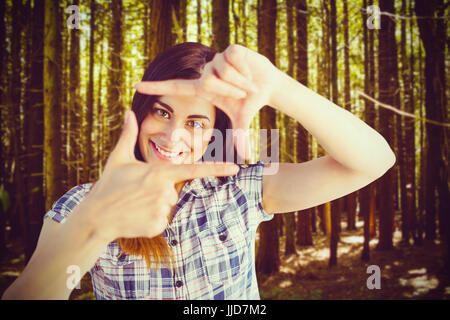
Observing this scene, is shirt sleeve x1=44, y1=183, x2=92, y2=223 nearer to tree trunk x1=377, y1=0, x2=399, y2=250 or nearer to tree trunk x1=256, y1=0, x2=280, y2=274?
tree trunk x1=256, y1=0, x2=280, y2=274

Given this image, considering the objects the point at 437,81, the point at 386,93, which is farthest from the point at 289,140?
the point at 437,81

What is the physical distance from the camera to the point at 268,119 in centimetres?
634

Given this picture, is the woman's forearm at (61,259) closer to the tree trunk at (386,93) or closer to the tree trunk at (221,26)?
the tree trunk at (221,26)

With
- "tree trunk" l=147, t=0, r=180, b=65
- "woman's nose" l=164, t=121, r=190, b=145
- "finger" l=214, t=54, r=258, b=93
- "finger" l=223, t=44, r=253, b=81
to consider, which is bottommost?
"woman's nose" l=164, t=121, r=190, b=145

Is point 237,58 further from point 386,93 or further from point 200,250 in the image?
point 386,93

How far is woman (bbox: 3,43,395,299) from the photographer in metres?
0.95

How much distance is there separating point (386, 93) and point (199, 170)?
26.2 ft

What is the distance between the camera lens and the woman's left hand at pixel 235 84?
1066 mm

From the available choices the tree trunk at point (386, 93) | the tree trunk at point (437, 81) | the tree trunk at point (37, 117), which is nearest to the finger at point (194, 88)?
the tree trunk at point (437, 81)

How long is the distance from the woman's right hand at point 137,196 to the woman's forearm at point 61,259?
0.11 ft

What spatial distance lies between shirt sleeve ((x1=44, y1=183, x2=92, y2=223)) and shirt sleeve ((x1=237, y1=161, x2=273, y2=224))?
2.72ft

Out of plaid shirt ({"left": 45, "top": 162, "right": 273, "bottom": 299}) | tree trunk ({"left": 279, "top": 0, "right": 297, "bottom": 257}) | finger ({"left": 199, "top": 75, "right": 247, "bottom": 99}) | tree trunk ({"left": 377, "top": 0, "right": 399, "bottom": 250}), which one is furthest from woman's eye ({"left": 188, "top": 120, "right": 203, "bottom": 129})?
tree trunk ({"left": 377, "top": 0, "right": 399, "bottom": 250})

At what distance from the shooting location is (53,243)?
95cm
